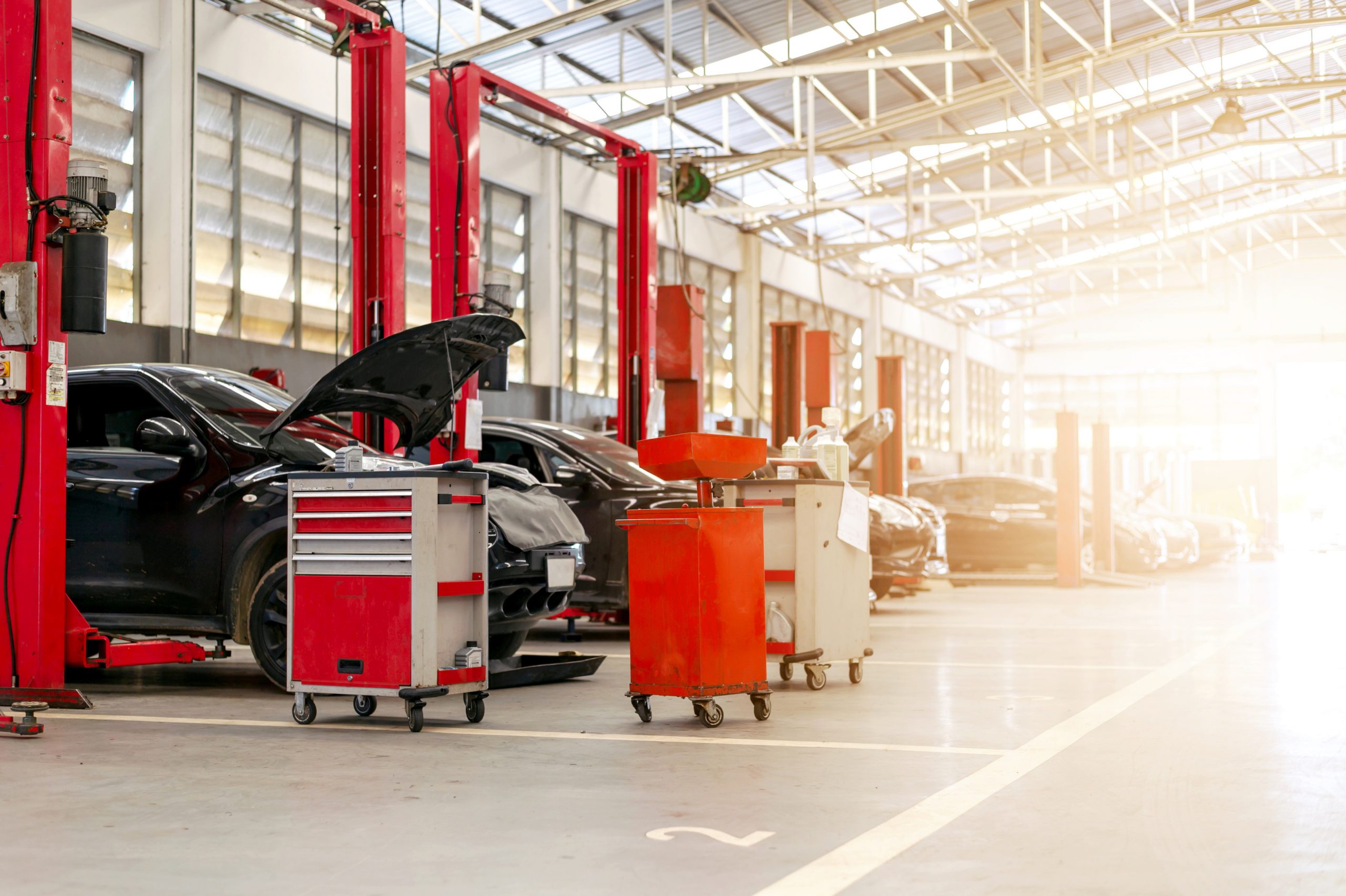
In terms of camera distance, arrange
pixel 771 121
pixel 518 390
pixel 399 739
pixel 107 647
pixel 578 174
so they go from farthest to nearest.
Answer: pixel 771 121 → pixel 578 174 → pixel 518 390 → pixel 107 647 → pixel 399 739

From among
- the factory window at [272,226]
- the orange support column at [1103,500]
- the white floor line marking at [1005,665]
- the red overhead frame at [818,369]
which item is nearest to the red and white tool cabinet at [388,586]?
the white floor line marking at [1005,665]

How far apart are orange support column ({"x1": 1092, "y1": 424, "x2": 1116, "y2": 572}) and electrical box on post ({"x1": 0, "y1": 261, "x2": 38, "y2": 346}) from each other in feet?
41.9

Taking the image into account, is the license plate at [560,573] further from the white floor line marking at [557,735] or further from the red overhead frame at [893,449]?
the red overhead frame at [893,449]

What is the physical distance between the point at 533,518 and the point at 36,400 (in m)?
2.27

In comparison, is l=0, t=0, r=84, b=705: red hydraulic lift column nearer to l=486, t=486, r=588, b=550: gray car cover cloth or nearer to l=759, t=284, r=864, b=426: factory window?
l=486, t=486, r=588, b=550: gray car cover cloth

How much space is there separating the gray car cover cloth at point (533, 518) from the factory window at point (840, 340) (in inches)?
577

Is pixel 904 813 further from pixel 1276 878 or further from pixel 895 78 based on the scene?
pixel 895 78

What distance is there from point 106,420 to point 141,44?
21.0 feet

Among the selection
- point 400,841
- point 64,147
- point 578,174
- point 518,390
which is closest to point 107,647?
point 64,147

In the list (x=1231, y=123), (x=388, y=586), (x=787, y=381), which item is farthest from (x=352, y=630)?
(x=1231, y=123)

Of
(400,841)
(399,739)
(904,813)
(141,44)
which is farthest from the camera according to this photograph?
(141,44)

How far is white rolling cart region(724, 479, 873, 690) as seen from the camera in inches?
258

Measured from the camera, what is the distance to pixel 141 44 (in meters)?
12.2

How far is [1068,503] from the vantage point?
14883 millimetres
